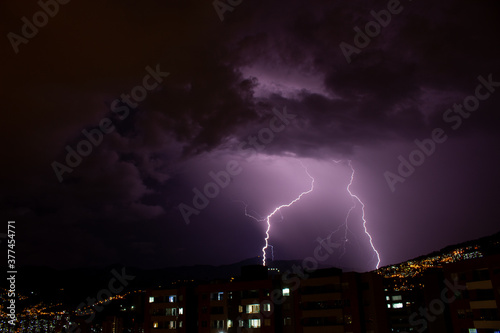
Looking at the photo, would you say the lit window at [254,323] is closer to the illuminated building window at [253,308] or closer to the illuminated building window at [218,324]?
the illuminated building window at [253,308]

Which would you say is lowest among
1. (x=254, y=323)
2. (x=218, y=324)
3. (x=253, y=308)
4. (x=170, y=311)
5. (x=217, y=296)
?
(x=218, y=324)

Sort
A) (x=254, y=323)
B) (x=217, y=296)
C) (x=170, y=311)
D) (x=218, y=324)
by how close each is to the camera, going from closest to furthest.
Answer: (x=254, y=323) → (x=218, y=324) → (x=217, y=296) → (x=170, y=311)

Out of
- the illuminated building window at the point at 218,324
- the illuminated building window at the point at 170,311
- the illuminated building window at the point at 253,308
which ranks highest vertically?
the illuminated building window at the point at 253,308

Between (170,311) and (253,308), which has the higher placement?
(253,308)

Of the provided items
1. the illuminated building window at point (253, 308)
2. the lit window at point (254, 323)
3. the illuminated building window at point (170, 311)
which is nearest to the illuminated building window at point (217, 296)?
the illuminated building window at point (253, 308)

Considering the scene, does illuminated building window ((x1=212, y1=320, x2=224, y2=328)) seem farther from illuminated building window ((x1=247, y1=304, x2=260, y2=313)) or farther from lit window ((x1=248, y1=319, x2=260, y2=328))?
illuminated building window ((x1=247, y1=304, x2=260, y2=313))

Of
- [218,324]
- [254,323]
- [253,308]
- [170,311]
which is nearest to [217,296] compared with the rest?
[218,324]

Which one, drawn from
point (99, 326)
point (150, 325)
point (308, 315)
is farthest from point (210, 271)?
point (308, 315)

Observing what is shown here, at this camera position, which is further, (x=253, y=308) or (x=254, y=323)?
(x=253, y=308)

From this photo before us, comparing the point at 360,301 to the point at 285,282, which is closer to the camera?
the point at 360,301

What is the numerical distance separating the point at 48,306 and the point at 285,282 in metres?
88.2

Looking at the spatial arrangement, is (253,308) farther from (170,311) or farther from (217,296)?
(170,311)

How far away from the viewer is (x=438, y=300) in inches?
1282

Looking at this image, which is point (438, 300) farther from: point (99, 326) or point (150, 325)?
point (99, 326)
